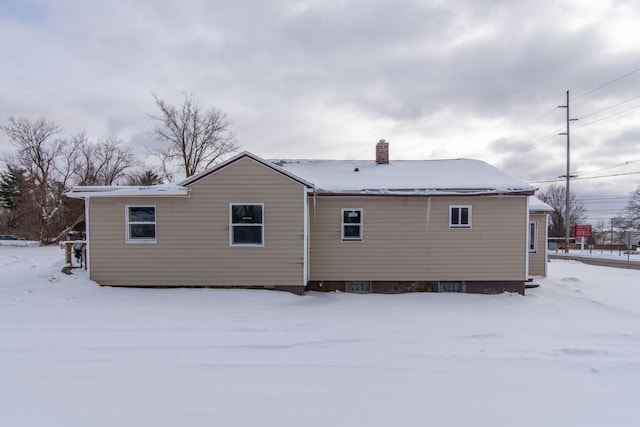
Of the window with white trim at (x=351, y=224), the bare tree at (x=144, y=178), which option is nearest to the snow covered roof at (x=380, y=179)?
the window with white trim at (x=351, y=224)

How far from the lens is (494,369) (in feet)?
16.2

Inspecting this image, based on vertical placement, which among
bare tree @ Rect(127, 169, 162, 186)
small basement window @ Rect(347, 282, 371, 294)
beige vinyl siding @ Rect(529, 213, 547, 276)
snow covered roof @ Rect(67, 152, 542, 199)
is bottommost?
small basement window @ Rect(347, 282, 371, 294)

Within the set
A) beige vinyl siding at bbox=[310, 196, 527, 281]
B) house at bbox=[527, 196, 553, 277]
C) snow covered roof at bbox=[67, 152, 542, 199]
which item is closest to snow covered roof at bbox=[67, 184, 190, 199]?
snow covered roof at bbox=[67, 152, 542, 199]

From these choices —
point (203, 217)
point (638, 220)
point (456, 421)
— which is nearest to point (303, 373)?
point (456, 421)

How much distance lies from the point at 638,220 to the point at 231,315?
63109 millimetres

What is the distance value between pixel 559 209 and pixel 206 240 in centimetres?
6037

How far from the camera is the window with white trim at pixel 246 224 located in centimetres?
993

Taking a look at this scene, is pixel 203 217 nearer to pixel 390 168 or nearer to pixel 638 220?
pixel 390 168

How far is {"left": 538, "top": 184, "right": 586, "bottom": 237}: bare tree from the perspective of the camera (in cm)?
5037

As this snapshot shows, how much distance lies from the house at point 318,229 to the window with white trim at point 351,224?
0.10 feet

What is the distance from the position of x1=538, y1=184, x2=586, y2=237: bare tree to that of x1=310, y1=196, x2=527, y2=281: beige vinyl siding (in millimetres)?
47299

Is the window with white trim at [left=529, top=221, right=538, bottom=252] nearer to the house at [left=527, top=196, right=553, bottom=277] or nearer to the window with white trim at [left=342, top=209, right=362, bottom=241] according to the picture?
the house at [left=527, top=196, right=553, bottom=277]

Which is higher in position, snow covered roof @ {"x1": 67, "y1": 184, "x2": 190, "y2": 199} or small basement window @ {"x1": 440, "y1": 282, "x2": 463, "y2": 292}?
snow covered roof @ {"x1": 67, "y1": 184, "x2": 190, "y2": 199}

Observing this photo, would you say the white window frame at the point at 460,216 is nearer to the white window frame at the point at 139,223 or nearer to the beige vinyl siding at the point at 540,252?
the beige vinyl siding at the point at 540,252
